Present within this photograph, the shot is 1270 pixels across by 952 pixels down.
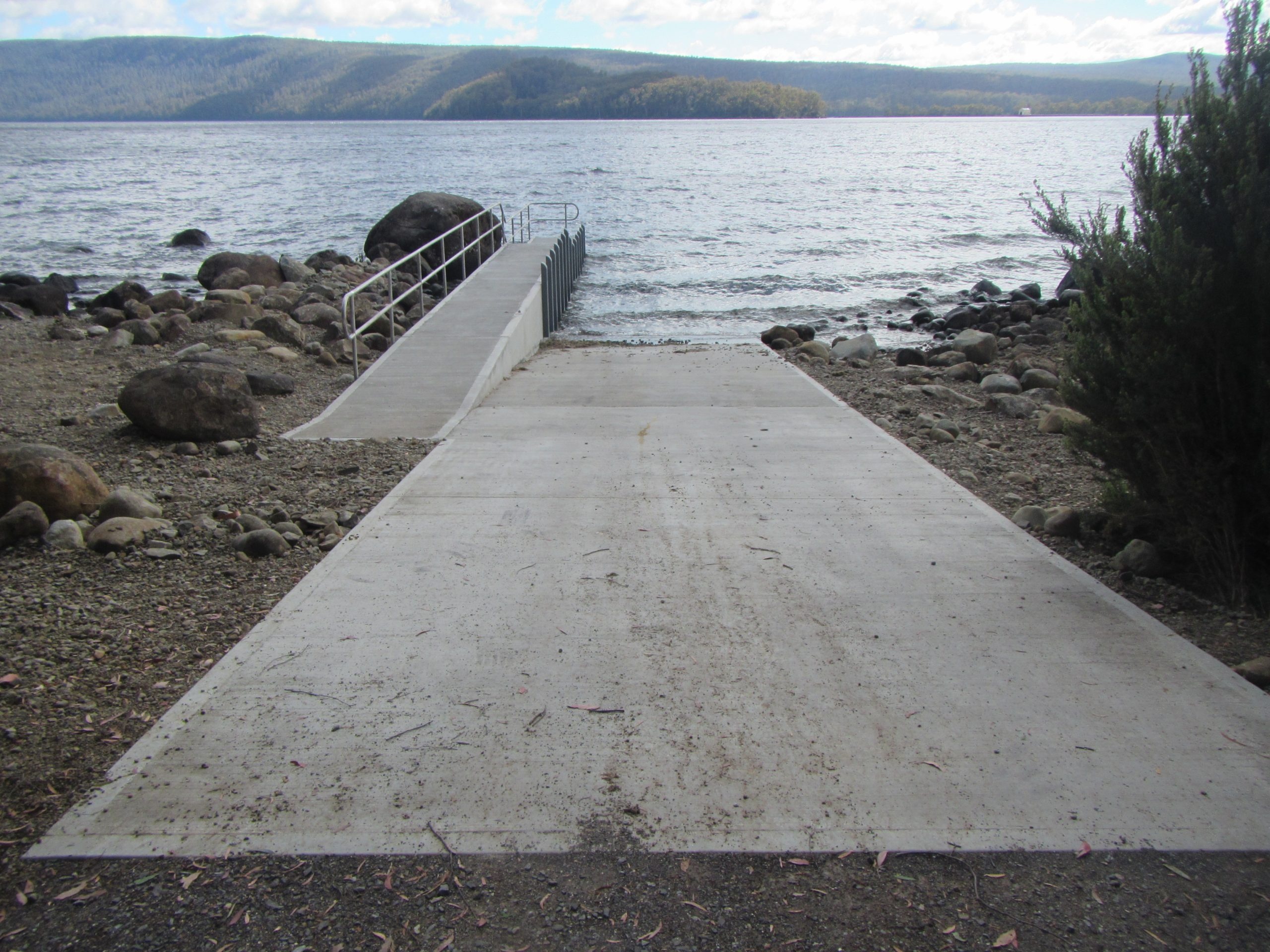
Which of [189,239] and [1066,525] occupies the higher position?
[189,239]

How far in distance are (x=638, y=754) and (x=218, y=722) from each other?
144 cm

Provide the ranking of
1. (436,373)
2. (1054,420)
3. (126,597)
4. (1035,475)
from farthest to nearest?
(436,373), (1054,420), (1035,475), (126,597)

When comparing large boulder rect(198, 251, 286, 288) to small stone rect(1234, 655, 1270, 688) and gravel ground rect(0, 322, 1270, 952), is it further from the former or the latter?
small stone rect(1234, 655, 1270, 688)

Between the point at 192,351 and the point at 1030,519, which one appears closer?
Answer: the point at 1030,519

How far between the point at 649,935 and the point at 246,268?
19.3m

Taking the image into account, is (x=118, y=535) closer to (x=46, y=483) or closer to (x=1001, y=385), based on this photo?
(x=46, y=483)

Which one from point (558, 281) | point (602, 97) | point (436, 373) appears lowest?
point (436, 373)

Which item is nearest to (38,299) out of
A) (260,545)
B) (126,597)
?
(260,545)

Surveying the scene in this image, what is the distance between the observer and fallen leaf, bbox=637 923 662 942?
93.3 inches

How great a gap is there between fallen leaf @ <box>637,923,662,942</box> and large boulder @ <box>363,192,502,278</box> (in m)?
20.6

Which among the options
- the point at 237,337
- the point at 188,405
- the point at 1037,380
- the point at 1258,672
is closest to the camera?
the point at 1258,672

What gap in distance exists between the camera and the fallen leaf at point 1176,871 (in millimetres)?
2576

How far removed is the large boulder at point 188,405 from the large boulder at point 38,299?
36.1 feet

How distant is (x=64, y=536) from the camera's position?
486 cm
